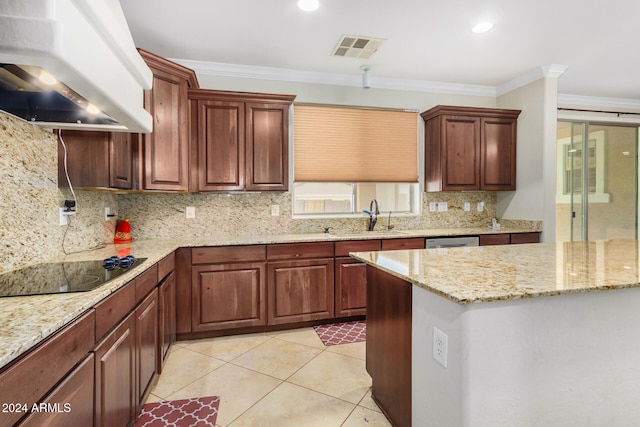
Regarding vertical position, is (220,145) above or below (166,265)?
above

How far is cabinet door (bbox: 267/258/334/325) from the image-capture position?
3010 millimetres

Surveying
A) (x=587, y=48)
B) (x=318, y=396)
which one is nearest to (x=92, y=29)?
(x=318, y=396)

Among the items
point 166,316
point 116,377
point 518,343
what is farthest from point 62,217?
point 518,343

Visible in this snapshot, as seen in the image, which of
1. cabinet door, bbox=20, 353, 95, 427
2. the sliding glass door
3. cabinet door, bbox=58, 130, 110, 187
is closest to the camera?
cabinet door, bbox=20, 353, 95, 427

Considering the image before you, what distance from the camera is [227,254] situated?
2865 mm

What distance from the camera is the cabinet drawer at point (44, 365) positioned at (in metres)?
0.76

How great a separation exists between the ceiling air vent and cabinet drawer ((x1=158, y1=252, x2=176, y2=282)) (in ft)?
7.79

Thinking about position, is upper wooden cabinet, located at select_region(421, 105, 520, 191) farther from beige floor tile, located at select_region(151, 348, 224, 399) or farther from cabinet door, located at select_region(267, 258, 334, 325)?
beige floor tile, located at select_region(151, 348, 224, 399)

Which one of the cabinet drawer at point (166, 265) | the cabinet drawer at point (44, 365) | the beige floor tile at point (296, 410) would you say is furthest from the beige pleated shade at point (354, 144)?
the cabinet drawer at point (44, 365)

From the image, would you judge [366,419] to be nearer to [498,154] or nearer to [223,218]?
[223,218]

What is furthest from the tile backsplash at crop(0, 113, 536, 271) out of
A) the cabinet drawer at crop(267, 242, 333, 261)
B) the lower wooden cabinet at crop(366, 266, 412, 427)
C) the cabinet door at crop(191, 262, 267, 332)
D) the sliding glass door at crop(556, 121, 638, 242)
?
the lower wooden cabinet at crop(366, 266, 412, 427)

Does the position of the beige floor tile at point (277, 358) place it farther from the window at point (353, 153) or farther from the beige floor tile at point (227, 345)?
the window at point (353, 153)

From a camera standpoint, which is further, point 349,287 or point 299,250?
point 349,287

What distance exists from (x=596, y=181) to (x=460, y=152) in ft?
6.90
